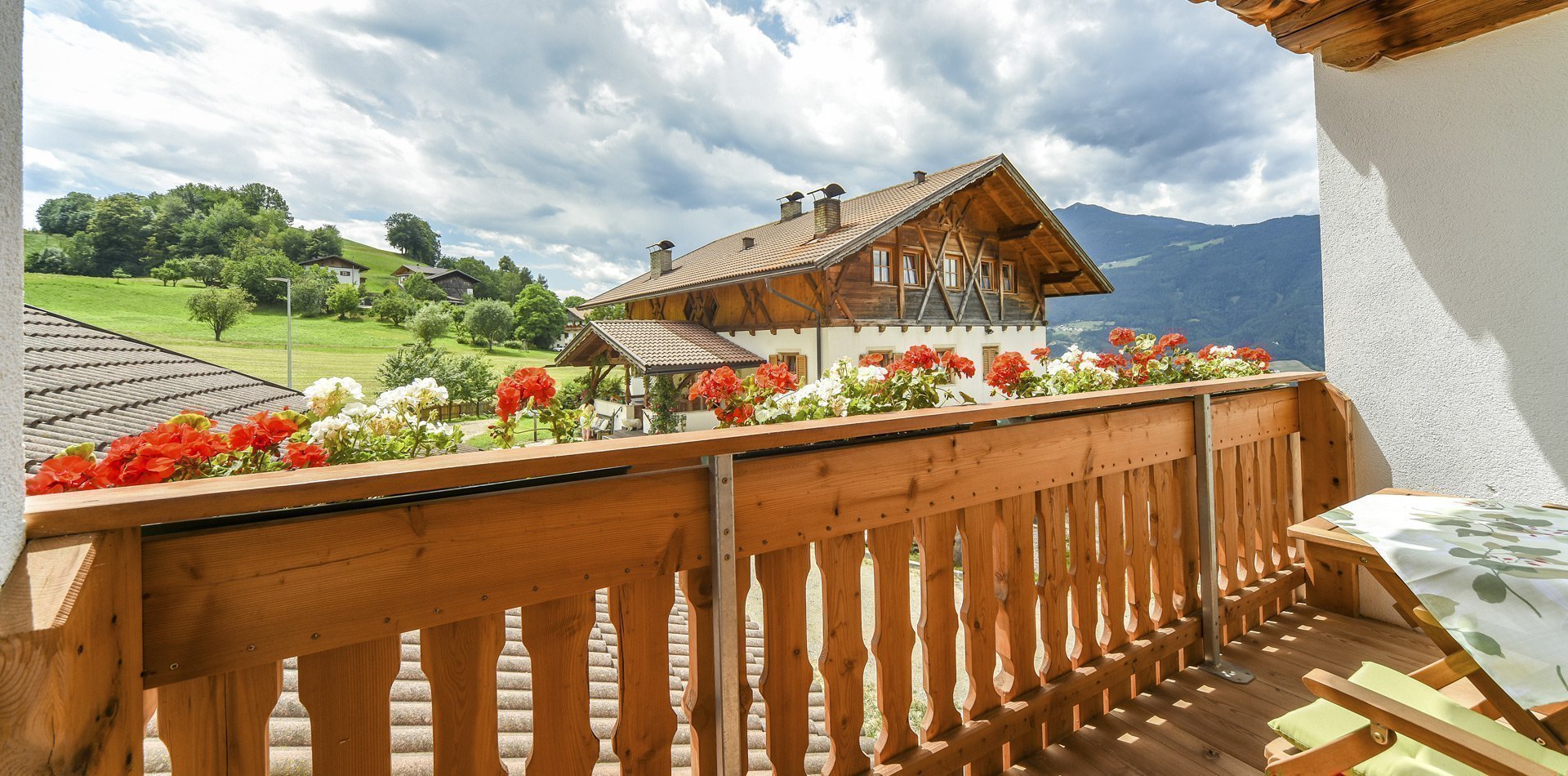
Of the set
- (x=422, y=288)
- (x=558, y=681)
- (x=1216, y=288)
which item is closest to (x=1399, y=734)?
(x=558, y=681)

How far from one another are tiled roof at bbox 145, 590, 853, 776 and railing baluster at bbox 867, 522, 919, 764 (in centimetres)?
26

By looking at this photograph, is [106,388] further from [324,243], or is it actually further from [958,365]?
[958,365]

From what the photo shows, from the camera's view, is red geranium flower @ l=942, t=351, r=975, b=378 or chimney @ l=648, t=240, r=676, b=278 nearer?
red geranium flower @ l=942, t=351, r=975, b=378

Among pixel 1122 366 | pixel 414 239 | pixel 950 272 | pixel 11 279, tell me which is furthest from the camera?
pixel 950 272

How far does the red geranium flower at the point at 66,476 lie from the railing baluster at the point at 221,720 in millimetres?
375

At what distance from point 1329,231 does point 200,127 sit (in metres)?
5.72

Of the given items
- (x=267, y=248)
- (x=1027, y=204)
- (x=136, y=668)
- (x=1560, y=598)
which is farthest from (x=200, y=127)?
(x=1027, y=204)

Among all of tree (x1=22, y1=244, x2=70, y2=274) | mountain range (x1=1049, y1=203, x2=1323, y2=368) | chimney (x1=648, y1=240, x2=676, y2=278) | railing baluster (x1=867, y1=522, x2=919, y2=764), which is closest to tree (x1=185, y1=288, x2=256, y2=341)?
tree (x1=22, y1=244, x2=70, y2=274)

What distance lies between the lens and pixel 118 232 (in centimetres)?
228

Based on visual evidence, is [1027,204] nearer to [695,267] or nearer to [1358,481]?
[695,267]

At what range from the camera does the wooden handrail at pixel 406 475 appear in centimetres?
60

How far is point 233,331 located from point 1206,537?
13.3 ft

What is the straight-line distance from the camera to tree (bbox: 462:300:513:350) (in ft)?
15.5

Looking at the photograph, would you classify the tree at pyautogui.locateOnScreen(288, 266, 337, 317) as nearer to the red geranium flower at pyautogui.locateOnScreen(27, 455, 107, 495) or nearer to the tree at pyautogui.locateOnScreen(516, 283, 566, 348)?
the tree at pyautogui.locateOnScreen(516, 283, 566, 348)
